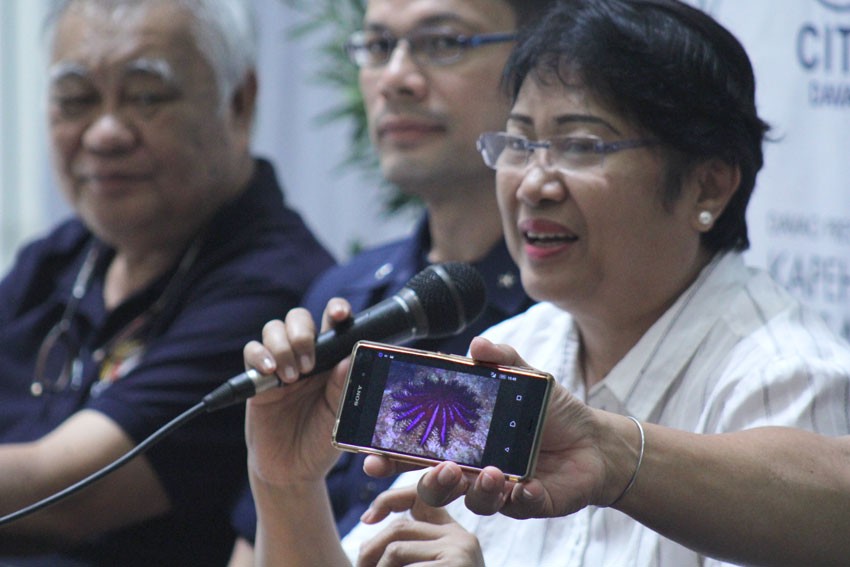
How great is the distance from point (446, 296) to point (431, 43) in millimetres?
857

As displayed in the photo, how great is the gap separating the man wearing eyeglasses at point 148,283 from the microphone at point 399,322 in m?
0.83

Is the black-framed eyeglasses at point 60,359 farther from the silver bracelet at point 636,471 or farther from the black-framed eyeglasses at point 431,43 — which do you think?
the silver bracelet at point 636,471

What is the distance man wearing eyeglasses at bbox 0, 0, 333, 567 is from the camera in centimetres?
208

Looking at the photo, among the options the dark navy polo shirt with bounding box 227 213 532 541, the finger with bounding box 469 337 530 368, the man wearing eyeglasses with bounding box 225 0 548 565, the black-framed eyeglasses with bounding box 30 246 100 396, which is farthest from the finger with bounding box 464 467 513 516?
the black-framed eyeglasses with bounding box 30 246 100 396

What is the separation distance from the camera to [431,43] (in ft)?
6.79

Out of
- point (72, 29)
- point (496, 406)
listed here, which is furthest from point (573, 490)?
point (72, 29)

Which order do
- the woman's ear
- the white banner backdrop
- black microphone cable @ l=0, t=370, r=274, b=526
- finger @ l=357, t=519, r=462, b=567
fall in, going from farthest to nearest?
the white banner backdrop → the woman's ear → finger @ l=357, t=519, r=462, b=567 → black microphone cable @ l=0, t=370, r=274, b=526

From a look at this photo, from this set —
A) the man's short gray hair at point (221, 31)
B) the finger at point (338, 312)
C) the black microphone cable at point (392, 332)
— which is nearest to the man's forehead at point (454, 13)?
the man's short gray hair at point (221, 31)

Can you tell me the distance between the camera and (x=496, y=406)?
43.9 inches

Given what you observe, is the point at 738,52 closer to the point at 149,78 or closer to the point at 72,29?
the point at 149,78

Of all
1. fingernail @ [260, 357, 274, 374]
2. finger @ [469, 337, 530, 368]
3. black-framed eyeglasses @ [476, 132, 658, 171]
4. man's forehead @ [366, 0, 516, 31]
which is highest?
man's forehead @ [366, 0, 516, 31]

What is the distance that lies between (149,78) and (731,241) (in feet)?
4.38

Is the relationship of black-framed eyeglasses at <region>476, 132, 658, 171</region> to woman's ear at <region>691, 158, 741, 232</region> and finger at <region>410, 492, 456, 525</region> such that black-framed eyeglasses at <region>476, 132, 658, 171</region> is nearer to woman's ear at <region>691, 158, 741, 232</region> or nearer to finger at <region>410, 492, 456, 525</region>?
woman's ear at <region>691, 158, 741, 232</region>

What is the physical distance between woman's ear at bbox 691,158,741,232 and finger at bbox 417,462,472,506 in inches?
22.8
